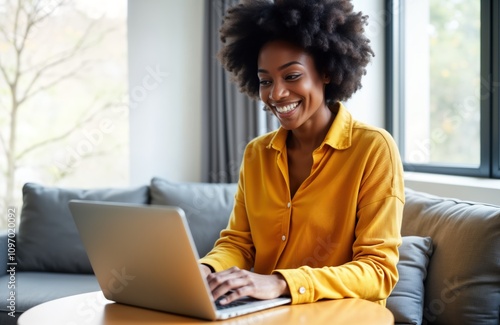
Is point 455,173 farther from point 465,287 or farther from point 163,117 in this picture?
point 163,117

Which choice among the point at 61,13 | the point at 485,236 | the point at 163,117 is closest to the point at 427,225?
the point at 485,236

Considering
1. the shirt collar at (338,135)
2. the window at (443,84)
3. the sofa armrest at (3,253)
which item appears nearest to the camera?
the shirt collar at (338,135)

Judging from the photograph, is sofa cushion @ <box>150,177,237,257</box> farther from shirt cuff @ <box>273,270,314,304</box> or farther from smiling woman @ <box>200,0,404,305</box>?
shirt cuff @ <box>273,270,314,304</box>

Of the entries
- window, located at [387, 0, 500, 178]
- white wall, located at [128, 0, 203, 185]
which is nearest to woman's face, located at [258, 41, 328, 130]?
window, located at [387, 0, 500, 178]

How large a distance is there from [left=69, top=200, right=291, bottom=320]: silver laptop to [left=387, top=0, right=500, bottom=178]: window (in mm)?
1800

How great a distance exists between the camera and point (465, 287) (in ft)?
6.31

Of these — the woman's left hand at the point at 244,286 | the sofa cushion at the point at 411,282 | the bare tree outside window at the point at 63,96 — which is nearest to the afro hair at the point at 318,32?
the sofa cushion at the point at 411,282

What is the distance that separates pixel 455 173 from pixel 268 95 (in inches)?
61.1

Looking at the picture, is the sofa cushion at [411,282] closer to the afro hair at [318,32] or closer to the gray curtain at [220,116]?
the afro hair at [318,32]

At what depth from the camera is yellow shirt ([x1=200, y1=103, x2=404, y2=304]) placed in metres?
1.44

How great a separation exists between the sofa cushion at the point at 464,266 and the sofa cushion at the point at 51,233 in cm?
159

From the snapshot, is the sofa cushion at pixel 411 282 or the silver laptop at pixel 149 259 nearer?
the silver laptop at pixel 149 259

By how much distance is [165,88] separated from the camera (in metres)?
3.93

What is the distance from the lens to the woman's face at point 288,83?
5.67ft
